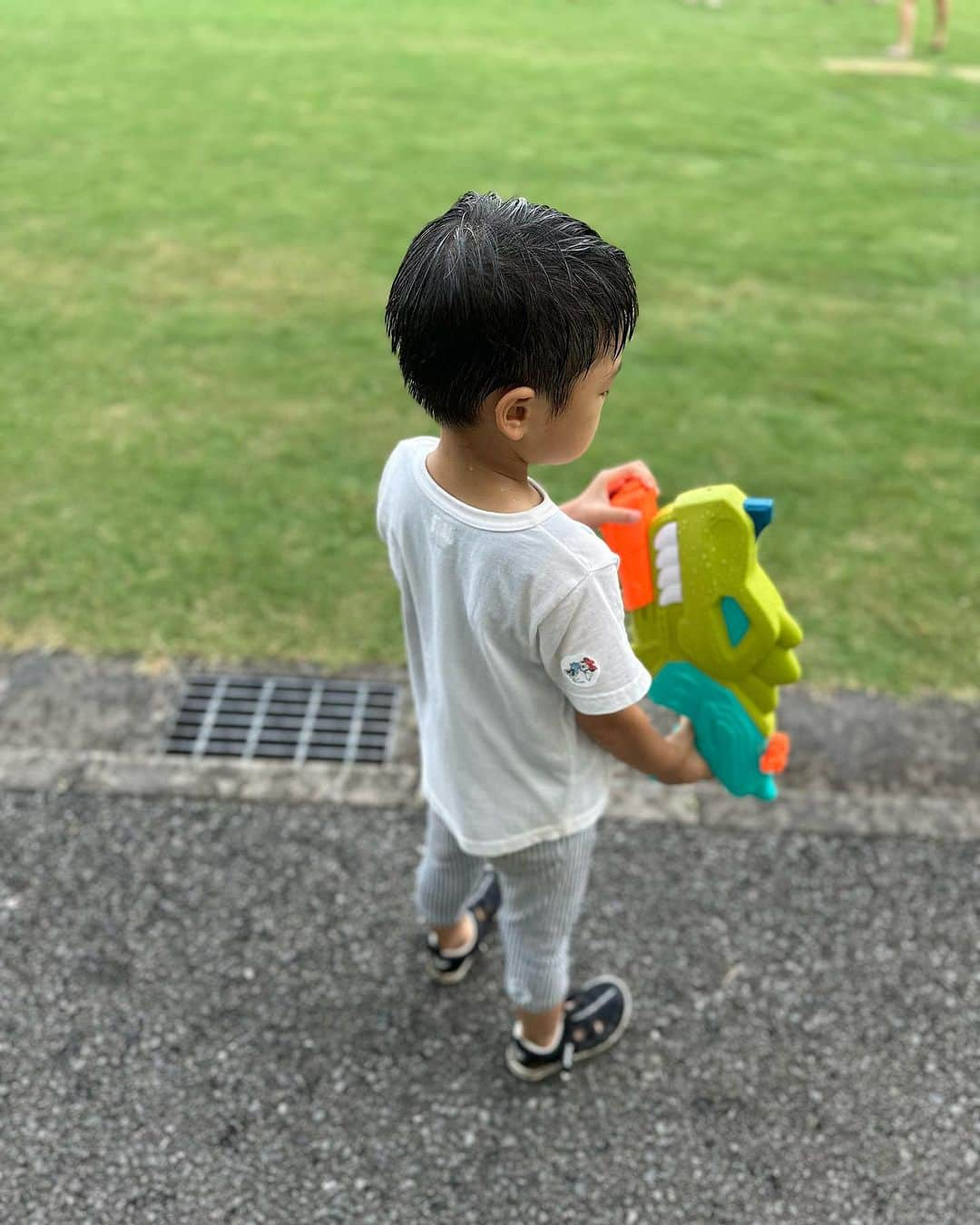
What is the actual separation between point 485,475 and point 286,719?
173cm

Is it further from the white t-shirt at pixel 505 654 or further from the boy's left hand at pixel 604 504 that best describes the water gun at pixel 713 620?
the white t-shirt at pixel 505 654

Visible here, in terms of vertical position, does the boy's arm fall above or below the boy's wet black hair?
below

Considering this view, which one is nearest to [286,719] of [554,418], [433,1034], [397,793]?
[397,793]

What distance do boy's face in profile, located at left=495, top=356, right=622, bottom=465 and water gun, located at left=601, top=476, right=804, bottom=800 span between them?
0.32 m

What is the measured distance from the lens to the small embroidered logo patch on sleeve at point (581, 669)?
141 centimetres

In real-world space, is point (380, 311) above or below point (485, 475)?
below

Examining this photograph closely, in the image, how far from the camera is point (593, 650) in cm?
140

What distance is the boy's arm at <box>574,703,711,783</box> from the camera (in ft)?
5.10

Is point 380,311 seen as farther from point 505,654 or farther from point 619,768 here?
point 505,654

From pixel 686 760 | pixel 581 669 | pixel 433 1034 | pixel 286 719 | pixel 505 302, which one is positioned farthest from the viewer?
pixel 286 719

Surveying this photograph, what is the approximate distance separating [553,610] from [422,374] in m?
0.34

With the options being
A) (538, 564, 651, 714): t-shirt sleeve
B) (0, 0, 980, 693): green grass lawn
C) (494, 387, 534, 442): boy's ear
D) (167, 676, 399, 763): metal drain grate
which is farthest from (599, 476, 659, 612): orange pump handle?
(0, 0, 980, 693): green grass lawn

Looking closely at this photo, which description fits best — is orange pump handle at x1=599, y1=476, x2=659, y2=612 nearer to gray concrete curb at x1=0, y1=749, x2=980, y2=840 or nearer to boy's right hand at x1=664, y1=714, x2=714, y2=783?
boy's right hand at x1=664, y1=714, x2=714, y2=783

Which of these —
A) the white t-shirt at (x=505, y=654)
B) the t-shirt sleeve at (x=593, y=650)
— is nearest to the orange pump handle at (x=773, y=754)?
the white t-shirt at (x=505, y=654)
